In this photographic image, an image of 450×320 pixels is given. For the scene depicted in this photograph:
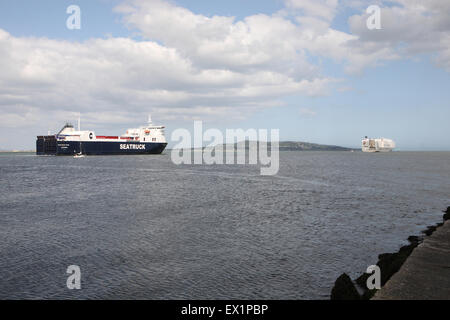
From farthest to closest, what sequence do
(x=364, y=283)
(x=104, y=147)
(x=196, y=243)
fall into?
(x=104, y=147)
(x=196, y=243)
(x=364, y=283)

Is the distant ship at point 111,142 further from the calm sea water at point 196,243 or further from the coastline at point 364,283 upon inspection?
the coastline at point 364,283

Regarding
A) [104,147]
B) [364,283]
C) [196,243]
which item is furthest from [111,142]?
[364,283]

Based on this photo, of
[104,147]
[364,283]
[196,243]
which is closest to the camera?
[364,283]

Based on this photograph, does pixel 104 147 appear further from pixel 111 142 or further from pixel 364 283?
pixel 364 283

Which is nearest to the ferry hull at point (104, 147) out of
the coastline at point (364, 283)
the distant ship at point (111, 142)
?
the distant ship at point (111, 142)

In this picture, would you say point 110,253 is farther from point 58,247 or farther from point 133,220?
point 133,220

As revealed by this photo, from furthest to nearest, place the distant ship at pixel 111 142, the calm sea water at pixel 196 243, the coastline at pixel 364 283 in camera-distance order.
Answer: the distant ship at pixel 111 142 → the calm sea water at pixel 196 243 → the coastline at pixel 364 283

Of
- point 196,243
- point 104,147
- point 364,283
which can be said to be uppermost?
point 104,147

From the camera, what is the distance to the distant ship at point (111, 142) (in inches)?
5394

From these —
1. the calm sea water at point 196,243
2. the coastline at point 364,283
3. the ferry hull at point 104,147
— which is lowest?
the calm sea water at point 196,243

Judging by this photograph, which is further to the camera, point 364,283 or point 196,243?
point 196,243

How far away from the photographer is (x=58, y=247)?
16.5 m

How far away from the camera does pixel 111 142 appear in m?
140
